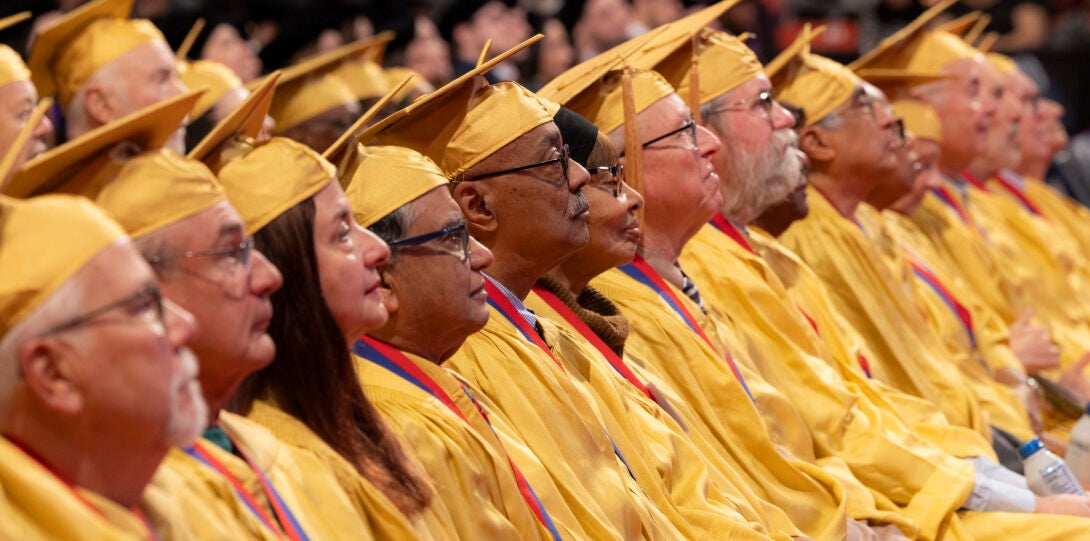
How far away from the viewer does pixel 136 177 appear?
250 cm

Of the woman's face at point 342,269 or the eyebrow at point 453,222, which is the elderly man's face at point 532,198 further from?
the woman's face at point 342,269

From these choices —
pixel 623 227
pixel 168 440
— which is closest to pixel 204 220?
pixel 168 440

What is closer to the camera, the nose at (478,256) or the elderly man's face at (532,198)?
the nose at (478,256)

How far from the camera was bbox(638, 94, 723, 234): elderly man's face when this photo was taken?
4.50 m

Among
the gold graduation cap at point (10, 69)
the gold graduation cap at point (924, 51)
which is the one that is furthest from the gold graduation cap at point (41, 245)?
the gold graduation cap at point (924, 51)

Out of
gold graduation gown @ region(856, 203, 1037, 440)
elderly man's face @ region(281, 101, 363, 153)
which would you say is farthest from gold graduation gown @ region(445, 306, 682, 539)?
elderly man's face @ region(281, 101, 363, 153)

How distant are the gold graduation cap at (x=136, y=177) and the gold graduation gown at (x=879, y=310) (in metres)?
3.46

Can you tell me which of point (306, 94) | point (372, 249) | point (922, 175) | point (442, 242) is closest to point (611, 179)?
point (442, 242)

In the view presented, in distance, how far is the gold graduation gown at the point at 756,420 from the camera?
4316mm

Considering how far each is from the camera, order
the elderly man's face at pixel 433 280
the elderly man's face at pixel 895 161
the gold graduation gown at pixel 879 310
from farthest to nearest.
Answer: the elderly man's face at pixel 895 161, the gold graduation gown at pixel 879 310, the elderly man's face at pixel 433 280

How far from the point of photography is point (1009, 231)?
873 centimetres

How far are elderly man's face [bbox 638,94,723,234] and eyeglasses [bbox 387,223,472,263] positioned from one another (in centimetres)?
137

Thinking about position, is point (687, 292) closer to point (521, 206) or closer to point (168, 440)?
point (521, 206)

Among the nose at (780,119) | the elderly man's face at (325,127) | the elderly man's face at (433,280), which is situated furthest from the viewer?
the elderly man's face at (325,127)
